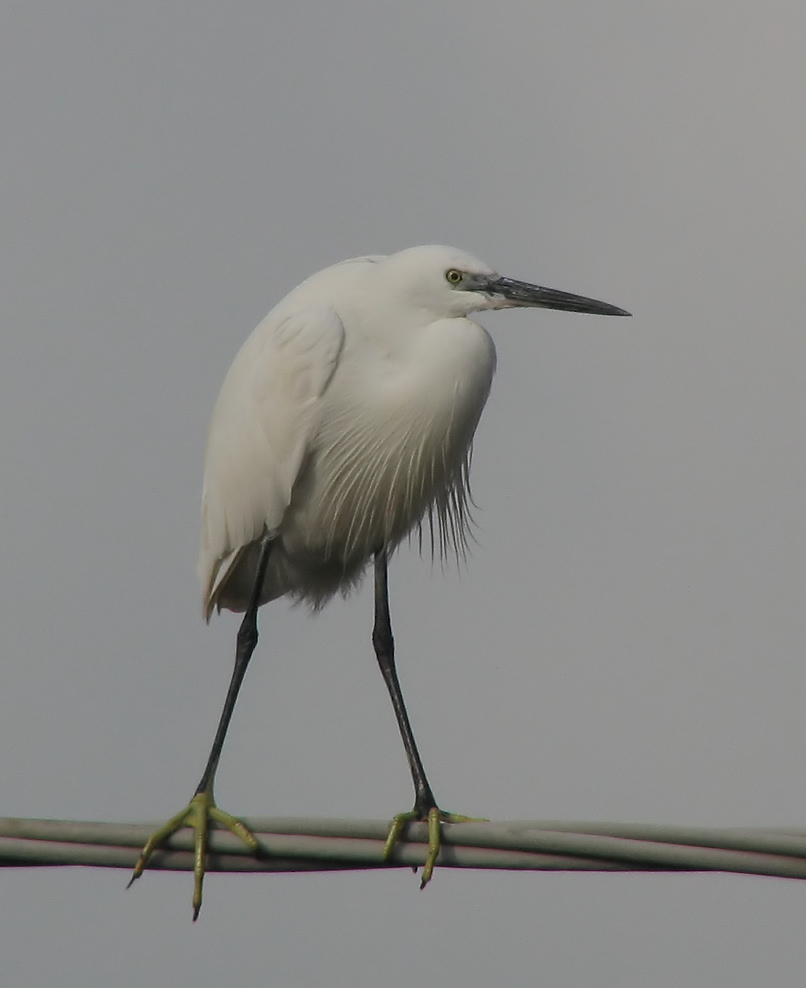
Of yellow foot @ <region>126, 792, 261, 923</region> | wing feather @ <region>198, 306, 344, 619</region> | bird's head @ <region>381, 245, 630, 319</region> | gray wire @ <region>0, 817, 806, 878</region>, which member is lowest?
yellow foot @ <region>126, 792, 261, 923</region>

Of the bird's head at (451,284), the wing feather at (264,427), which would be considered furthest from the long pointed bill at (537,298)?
the wing feather at (264,427)

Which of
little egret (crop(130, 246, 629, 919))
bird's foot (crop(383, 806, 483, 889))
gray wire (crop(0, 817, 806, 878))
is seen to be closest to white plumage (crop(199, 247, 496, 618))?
little egret (crop(130, 246, 629, 919))

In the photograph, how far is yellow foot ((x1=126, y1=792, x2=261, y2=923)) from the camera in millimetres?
3619

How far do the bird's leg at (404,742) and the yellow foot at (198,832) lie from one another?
0.34m

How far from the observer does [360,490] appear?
5488 millimetres

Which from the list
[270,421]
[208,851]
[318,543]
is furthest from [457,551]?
[208,851]

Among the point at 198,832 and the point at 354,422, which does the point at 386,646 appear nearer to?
the point at 354,422

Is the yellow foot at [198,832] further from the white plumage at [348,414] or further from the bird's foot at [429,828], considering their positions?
the white plumage at [348,414]

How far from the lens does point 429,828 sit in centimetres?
432

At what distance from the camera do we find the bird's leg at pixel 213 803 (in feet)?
12.4

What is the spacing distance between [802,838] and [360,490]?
2.79 meters

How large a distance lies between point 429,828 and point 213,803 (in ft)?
2.02

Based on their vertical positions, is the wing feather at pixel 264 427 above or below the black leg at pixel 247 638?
above

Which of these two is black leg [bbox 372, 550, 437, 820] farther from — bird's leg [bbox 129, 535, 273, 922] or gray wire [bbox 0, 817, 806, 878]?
gray wire [bbox 0, 817, 806, 878]
